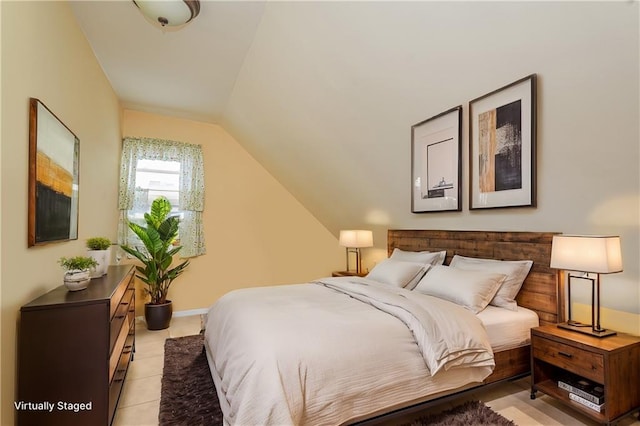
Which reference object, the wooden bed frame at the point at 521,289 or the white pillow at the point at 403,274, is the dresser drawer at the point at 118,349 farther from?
the white pillow at the point at 403,274

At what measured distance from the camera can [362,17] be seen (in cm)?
223

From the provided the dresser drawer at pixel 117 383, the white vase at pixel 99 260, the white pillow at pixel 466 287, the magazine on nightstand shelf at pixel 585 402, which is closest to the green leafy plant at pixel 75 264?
the white vase at pixel 99 260

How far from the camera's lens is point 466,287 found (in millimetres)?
2428

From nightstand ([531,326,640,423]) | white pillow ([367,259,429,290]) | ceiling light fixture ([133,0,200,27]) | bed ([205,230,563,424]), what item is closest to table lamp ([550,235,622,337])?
nightstand ([531,326,640,423])

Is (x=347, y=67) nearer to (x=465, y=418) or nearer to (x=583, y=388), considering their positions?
(x=465, y=418)

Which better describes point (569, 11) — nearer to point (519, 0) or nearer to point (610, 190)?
point (519, 0)

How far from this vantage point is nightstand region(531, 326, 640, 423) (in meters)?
1.79

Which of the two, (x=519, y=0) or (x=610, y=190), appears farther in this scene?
(x=610, y=190)

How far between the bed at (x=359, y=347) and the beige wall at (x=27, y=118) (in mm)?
1113

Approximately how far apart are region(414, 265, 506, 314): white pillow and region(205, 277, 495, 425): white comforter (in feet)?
0.81

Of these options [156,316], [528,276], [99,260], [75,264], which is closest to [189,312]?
[156,316]

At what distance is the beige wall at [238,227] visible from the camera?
Result: 470 centimetres

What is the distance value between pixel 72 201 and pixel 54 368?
1334mm

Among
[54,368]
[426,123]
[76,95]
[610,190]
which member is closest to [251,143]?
[76,95]
